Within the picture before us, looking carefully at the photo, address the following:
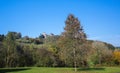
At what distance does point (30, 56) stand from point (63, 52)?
94.2 ft

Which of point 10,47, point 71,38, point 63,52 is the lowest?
point 63,52

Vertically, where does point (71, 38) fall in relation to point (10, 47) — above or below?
above

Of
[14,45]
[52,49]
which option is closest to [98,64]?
[52,49]

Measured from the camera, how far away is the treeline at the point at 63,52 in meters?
43.4

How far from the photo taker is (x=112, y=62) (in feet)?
274

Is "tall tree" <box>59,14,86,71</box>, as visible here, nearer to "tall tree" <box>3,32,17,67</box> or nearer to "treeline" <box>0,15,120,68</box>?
"treeline" <box>0,15,120,68</box>

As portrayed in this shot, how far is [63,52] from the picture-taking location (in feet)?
143

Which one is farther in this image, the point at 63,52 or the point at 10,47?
the point at 10,47

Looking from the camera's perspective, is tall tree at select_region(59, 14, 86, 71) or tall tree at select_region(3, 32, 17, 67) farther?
tall tree at select_region(3, 32, 17, 67)

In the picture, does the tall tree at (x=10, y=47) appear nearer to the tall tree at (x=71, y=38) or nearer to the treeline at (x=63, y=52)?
the treeline at (x=63, y=52)

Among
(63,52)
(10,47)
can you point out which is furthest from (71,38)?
(10,47)

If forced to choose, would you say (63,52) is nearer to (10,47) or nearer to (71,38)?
(71,38)

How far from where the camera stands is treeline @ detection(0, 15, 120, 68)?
4338 centimetres

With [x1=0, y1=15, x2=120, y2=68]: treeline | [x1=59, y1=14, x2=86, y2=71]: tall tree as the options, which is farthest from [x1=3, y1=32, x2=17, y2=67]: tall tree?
[x1=59, y1=14, x2=86, y2=71]: tall tree
